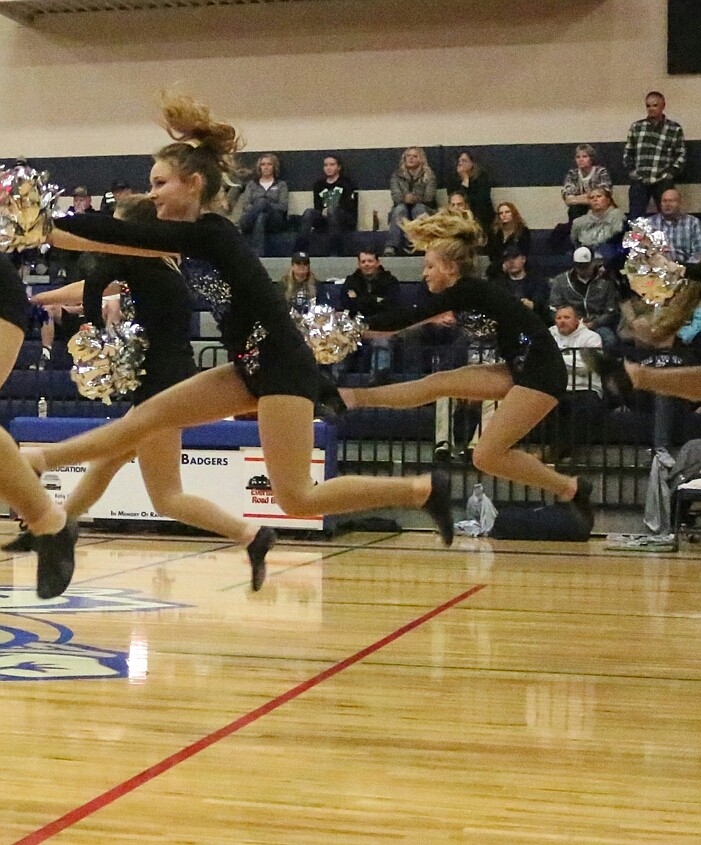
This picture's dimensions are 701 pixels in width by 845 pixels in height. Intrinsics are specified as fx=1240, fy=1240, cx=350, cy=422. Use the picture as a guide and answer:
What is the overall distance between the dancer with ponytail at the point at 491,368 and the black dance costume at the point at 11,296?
63.6 inches

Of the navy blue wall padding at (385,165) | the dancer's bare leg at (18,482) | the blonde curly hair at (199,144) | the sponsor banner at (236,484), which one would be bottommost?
the sponsor banner at (236,484)

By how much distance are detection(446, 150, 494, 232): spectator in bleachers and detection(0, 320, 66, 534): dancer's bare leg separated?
25.5 ft

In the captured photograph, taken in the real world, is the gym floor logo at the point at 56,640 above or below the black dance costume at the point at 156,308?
below

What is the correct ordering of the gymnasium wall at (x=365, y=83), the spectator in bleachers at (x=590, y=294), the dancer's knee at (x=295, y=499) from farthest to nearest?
the gymnasium wall at (x=365, y=83) < the spectator in bleachers at (x=590, y=294) < the dancer's knee at (x=295, y=499)

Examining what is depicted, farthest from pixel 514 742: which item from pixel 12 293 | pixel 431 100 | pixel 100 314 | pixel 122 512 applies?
pixel 431 100

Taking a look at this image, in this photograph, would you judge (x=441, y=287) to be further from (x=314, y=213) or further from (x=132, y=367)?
(x=314, y=213)

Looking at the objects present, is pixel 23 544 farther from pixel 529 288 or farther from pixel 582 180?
pixel 582 180

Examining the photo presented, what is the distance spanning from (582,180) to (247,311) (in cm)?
755

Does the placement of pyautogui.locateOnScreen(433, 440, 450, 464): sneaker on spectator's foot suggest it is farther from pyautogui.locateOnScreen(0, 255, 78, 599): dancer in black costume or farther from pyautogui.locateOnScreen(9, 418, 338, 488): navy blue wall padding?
pyautogui.locateOnScreen(0, 255, 78, 599): dancer in black costume

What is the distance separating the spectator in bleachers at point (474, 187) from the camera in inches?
435

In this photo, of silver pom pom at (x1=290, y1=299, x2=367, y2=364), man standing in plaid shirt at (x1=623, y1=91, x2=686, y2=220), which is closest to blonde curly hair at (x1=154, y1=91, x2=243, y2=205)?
silver pom pom at (x1=290, y1=299, x2=367, y2=364)

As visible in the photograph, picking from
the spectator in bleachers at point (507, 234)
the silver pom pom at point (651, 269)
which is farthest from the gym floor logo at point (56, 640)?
the spectator in bleachers at point (507, 234)

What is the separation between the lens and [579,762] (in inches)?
121

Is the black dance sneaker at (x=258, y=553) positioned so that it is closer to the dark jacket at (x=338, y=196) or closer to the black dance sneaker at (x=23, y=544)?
the black dance sneaker at (x=23, y=544)
